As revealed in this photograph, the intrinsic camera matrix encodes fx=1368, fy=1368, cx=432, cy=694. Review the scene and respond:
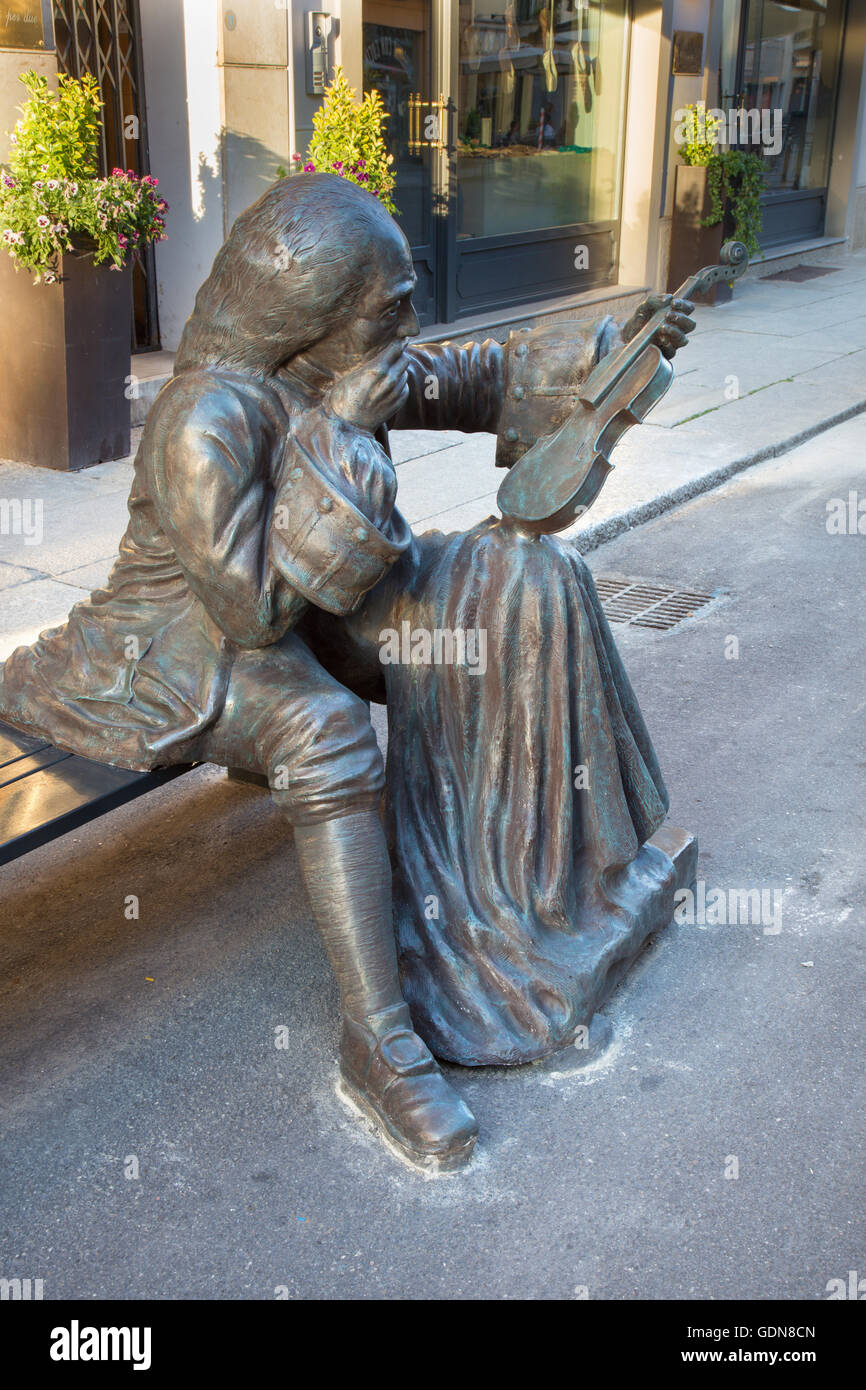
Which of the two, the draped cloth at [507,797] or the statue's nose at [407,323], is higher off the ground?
the statue's nose at [407,323]

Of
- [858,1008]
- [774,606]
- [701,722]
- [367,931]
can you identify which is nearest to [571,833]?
[367,931]

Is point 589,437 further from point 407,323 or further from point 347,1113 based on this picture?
point 347,1113

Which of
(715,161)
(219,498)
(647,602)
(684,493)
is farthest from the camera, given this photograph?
(715,161)

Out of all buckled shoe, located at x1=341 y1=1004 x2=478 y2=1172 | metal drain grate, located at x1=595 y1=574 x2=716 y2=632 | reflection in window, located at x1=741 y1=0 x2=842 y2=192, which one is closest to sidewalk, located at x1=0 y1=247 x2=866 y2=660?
metal drain grate, located at x1=595 y1=574 x2=716 y2=632

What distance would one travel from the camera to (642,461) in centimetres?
689

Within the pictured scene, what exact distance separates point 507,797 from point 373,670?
42 centimetres

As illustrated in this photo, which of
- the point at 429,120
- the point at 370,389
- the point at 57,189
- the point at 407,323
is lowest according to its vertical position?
the point at 370,389

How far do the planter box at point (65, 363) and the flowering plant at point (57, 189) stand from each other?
0.10 m

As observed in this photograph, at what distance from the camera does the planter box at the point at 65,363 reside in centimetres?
601

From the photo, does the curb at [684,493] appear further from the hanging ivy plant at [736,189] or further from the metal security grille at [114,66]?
the hanging ivy plant at [736,189]

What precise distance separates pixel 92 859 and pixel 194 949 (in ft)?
1.68

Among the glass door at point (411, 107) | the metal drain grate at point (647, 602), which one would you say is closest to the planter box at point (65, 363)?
the metal drain grate at point (647, 602)

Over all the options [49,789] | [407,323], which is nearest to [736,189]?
[407,323]

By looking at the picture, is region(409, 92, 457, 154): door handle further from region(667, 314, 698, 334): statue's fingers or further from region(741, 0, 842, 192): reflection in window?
region(667, 314, 698, 334): statue's fingers
